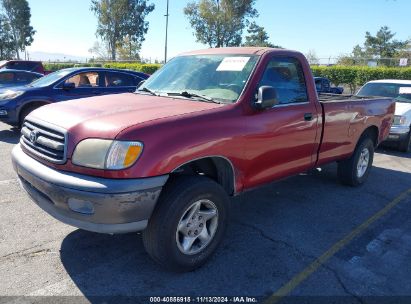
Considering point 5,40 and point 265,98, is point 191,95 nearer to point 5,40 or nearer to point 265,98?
point 265,98

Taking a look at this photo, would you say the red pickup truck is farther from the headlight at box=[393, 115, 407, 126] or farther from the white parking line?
the headlight at box=[393, 115, 407, 126]

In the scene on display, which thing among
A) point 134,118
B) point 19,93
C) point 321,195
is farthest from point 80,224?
point 19,93

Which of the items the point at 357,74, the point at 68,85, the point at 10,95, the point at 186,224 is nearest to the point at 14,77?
the point at 10,95

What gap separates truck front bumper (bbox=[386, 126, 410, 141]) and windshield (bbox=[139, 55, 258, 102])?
5.90 metres

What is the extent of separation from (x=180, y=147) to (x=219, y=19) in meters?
56.1

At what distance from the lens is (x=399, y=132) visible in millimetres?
8609

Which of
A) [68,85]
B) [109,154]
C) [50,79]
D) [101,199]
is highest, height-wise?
[50,79]

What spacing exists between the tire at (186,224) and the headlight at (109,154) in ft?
1.48

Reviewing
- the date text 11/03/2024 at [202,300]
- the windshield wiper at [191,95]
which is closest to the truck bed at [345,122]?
the windshield wiper at [191,95]

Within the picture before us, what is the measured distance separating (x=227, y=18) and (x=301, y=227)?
55.5 meters

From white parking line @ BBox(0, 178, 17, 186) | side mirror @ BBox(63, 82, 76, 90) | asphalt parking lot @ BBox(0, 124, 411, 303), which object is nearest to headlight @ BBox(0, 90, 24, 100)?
side mirror @ BBox(63, 82, 76, 90)

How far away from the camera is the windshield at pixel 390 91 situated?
9438mm

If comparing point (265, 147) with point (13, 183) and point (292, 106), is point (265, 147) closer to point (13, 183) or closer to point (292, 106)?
point (292, 106)

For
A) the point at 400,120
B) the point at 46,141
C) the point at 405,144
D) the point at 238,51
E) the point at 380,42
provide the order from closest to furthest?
the point at 46,141 < the point at 238,51 < the point at 400,120 < the point at 405,144 < the point at 380,42
